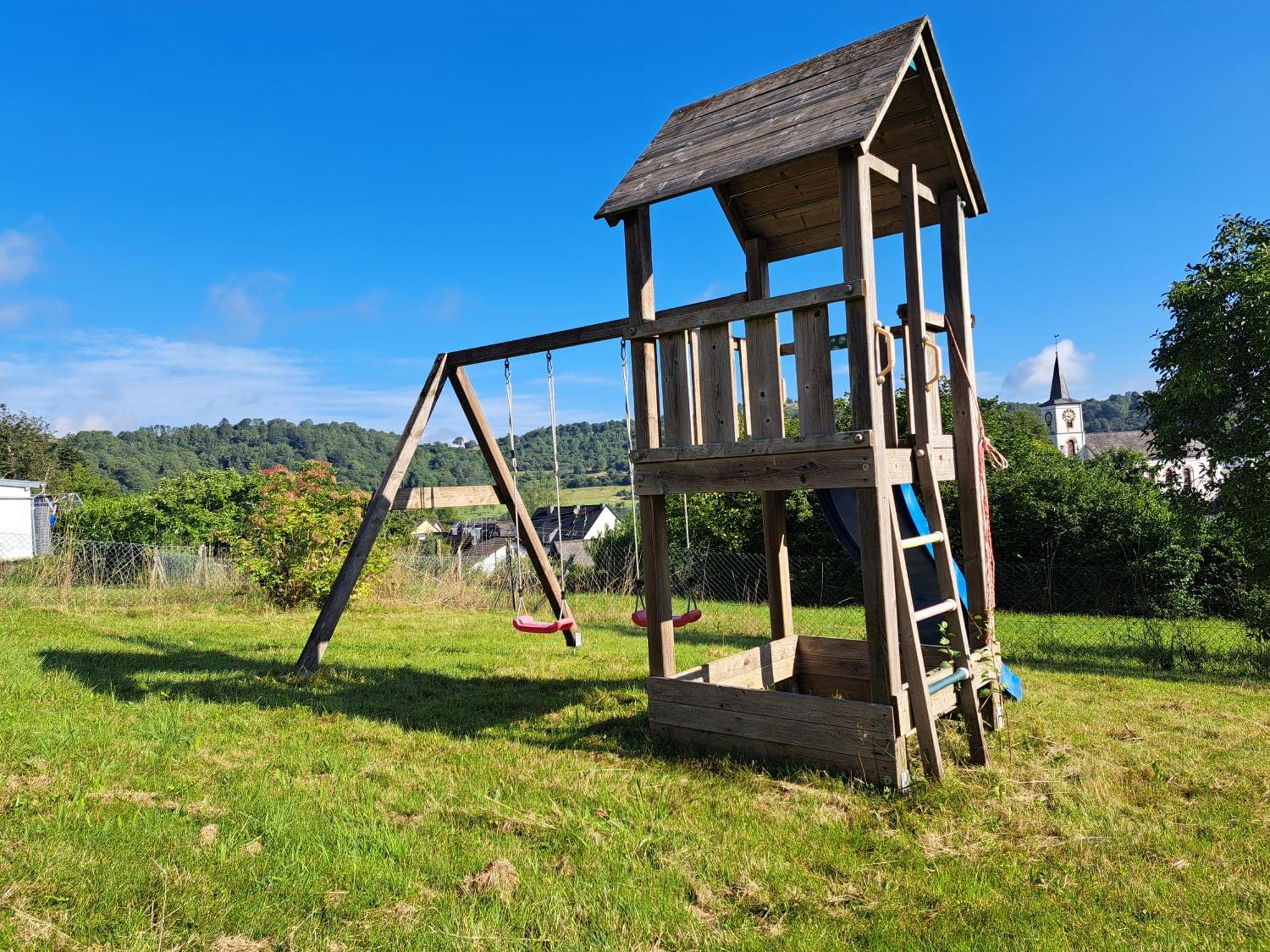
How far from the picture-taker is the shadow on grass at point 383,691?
19.3 ft

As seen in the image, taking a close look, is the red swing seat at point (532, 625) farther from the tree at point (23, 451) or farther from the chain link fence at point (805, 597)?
the tree at point (23, 451)

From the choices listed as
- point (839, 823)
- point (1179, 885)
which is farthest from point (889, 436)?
point (1179, 885)

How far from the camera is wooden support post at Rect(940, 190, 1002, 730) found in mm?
5305

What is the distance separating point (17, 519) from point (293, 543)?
81.9 feet

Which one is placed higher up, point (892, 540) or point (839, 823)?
point (892, 540)

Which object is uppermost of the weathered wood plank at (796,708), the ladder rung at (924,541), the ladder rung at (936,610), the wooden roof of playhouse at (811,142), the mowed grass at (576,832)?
the wooden roof of playhouse at (811,142)

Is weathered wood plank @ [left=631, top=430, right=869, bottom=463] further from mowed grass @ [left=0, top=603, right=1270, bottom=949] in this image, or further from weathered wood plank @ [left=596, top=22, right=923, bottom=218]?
mowed grass @ [left=0, top=603, right=1270, bottom=949]

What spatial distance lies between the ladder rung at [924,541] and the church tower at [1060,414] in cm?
10588

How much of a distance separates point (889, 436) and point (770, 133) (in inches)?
78.8

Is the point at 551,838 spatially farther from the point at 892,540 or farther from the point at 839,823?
the point at 892,540

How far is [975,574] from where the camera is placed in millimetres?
5316

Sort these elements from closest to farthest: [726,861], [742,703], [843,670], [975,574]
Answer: [726,861], [742,703], [975,574], [843,670]

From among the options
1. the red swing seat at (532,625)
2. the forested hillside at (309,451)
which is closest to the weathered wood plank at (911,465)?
the red swing seat at (532,625)

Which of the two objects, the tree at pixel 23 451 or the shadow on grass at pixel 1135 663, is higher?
the tree at pixel 23 451
